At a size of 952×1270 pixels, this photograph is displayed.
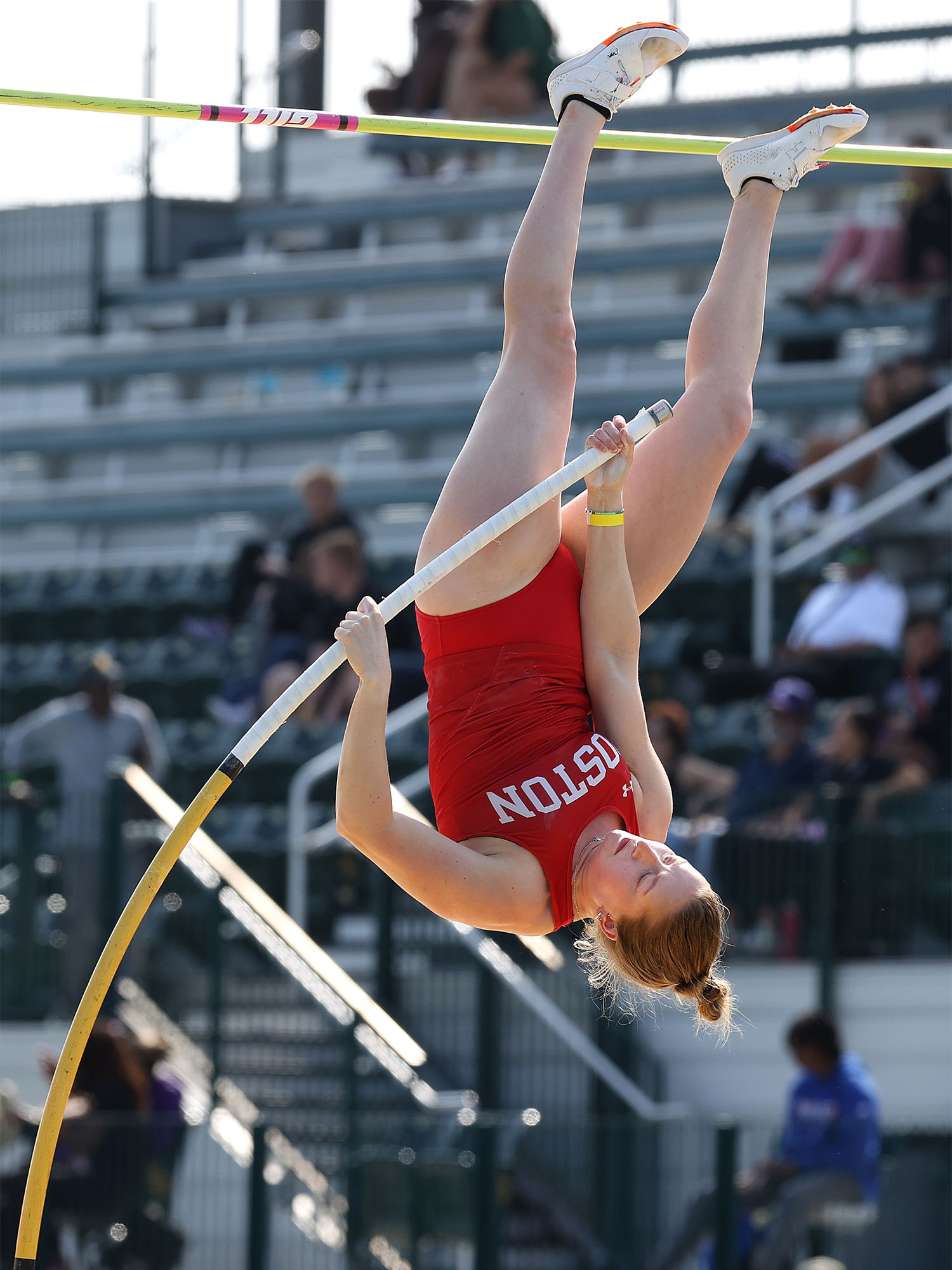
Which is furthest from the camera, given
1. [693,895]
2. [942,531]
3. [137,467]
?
[137,467]

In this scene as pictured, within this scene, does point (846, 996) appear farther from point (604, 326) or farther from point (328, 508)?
point (604, 326)

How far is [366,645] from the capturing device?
4.09 meters

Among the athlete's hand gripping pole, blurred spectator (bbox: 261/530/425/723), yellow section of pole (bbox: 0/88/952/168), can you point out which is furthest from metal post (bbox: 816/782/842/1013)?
the athlete's hand gripping pole

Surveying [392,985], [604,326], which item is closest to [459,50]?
[604,326]

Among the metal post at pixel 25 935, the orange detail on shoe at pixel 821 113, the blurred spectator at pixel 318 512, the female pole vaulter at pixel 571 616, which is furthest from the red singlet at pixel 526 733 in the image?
the blurred spectator at pixel 318 512

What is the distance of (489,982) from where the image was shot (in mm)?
8570

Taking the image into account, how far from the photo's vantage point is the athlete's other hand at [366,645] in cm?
406

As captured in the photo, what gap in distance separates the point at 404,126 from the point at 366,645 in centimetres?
193

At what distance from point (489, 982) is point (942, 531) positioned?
3.64 metres

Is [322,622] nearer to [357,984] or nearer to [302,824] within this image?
[302,824]

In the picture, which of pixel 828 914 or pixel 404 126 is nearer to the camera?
pixel 404 126

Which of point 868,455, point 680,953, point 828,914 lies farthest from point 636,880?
point 868,455

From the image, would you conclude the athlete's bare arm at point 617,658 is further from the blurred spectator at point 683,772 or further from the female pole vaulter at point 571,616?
the blurred spectator at point 683,772

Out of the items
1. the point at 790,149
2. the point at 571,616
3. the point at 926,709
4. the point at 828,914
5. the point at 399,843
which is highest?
the point at 790,149
